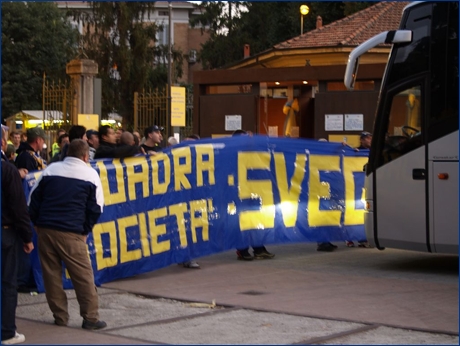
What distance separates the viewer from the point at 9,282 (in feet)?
25.0

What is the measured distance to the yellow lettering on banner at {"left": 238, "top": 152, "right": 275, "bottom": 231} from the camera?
13.2m

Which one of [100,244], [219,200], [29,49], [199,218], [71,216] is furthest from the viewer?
[29,49]

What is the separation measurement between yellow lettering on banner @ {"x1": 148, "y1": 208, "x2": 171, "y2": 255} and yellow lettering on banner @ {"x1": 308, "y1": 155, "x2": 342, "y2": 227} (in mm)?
3138

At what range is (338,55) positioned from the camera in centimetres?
2998

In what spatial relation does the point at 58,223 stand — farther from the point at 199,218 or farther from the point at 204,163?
the point at 204,163

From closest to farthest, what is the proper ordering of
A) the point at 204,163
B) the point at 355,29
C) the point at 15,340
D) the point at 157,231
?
the point at 15,340 < the point at 157,231 < the point at 204,163 < the point at 355,29

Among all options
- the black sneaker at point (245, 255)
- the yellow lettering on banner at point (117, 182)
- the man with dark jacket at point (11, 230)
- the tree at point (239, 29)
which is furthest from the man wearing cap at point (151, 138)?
the tree at point (239, 29)

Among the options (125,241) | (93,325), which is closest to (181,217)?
(125,241)

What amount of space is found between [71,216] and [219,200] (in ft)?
16.1

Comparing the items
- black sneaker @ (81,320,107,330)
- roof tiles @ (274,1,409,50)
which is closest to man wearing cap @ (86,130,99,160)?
black sneaker @ (81,320,107,330)

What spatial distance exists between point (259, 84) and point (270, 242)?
36.1 ft

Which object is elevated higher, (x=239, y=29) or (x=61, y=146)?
(x=239, y=29)

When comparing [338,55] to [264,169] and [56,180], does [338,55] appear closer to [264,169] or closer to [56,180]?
[264,169]

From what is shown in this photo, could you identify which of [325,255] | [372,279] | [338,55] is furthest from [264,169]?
[338,55]
